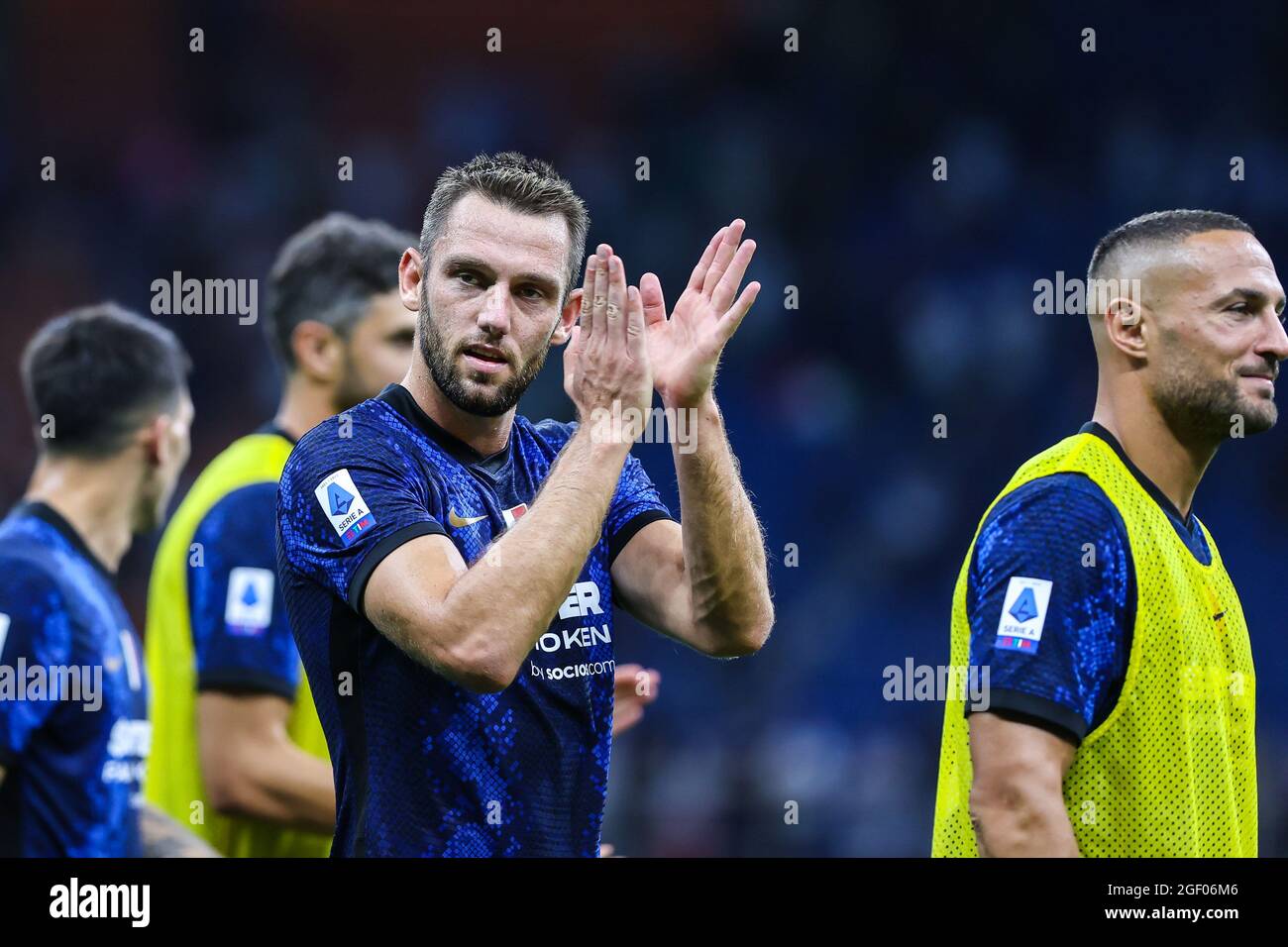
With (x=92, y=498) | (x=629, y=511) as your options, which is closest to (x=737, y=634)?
(x=629, y=511)

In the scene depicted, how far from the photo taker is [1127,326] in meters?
4.02

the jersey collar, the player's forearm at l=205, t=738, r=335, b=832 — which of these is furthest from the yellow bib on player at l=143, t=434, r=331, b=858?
the jersey collar

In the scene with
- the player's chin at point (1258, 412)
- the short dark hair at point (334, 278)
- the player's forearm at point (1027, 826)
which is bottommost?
the player's forearm at point (1027, 826)

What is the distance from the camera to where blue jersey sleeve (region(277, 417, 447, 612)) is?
311cm

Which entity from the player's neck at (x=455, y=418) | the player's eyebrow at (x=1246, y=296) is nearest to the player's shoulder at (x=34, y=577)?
the player's neck at (x=455, y=418)

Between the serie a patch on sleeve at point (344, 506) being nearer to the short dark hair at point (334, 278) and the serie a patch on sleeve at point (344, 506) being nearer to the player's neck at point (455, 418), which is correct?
the player's neck at point (455, 418)

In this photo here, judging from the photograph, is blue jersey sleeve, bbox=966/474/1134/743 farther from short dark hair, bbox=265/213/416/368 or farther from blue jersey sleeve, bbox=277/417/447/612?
short dark hair, bbox=265/213/416/368

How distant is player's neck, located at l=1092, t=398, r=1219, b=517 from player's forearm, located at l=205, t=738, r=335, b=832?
2467 millimetres

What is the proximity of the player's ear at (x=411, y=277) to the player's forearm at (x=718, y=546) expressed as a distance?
0.67 m

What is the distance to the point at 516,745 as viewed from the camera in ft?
10.3

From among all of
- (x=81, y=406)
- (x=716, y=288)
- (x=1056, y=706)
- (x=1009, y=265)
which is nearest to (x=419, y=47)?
(x=1009, y=265)

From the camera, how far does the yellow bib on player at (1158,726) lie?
11.5ft

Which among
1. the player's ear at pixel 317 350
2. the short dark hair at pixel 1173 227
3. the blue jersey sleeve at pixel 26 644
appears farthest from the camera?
the player's ear at pixel 317 350

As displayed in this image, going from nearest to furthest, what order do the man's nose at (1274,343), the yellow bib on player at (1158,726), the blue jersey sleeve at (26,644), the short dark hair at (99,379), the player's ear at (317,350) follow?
the yellow bib on player at (1158,726) → the man's nose at (1274,343) → the blue jersey sleeve at (26,644) → the short dark hair at (99,379) → the player's ear at (317,350)
